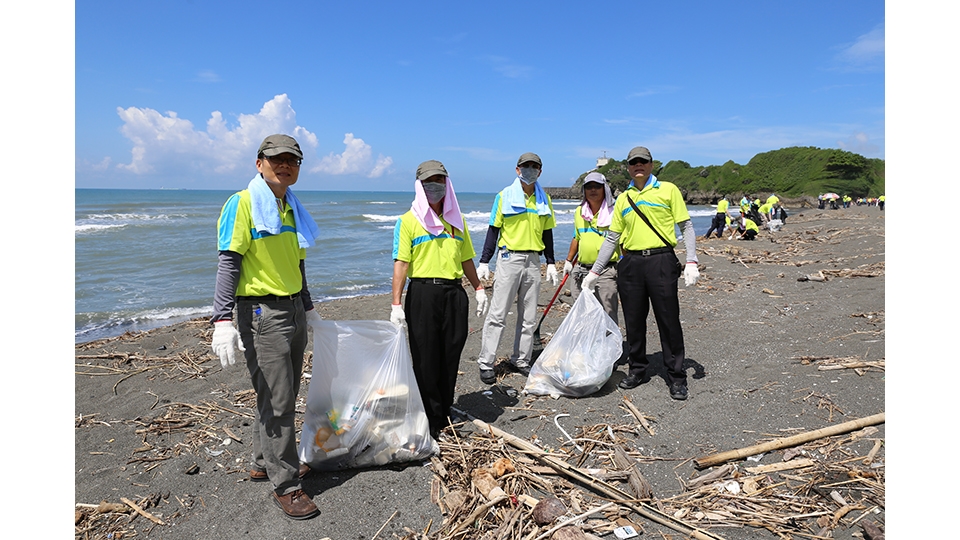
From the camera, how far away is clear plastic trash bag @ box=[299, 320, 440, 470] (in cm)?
320

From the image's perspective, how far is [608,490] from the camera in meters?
2.92

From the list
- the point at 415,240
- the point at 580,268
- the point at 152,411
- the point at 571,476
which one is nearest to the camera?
the point at 571,476

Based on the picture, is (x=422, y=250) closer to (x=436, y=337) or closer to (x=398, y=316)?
(x=398, y=316)

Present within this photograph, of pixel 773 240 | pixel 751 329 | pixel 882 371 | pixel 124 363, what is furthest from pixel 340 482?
pixel 773 240

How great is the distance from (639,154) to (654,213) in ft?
1.76

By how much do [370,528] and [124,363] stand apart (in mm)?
4628

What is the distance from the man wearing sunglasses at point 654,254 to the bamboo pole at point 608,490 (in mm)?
1524

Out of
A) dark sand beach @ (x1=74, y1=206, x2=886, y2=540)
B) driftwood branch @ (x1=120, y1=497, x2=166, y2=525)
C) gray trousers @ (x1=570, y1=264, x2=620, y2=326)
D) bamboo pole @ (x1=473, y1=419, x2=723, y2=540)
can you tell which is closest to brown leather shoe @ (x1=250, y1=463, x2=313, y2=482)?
dark sand beach @ (x1=74, y1=206, x2=886, y2=540)

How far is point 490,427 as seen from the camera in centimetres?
373

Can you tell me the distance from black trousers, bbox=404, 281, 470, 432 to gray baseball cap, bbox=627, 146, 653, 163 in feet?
6.48

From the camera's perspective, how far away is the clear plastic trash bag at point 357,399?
320cm

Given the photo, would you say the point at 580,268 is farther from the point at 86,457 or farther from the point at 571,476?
the point at 86,457

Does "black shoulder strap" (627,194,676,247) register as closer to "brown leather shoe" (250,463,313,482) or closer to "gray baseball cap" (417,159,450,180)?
"gray baseball cap" (417,159,450,180)

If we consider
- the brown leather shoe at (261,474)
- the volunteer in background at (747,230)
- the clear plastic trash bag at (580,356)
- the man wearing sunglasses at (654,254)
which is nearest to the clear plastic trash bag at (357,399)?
the brown leather shoe at (261,474)
